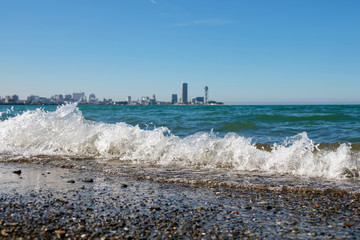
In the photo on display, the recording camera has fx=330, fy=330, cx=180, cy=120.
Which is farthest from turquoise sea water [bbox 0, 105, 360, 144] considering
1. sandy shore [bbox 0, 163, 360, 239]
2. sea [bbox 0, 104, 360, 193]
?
sandy shore [bbox 0, 163, 360, 239]

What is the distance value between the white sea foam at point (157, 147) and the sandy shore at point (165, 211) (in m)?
1.72

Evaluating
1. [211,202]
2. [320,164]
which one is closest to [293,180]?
[320,164]

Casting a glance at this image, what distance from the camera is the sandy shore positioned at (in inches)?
133

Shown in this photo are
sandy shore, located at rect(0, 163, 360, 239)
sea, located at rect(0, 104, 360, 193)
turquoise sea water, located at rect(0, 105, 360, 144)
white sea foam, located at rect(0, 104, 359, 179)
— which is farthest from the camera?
turquoise sea water, located at rect(0, 105, 360, 144)

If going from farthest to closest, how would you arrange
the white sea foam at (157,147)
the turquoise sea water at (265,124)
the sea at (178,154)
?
the turquoise sea water at (265,124) → the white sea foam at (157,147) → the sea at (178,154)

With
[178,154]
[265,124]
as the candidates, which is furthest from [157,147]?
[265,124]

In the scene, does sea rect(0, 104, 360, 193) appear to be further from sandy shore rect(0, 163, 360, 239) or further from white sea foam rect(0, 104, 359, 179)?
sandy shore rect(0, 163, 360, 239)

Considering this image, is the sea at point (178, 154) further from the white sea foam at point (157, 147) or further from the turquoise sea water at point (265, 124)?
the turquoise sea water at point (265, 124)

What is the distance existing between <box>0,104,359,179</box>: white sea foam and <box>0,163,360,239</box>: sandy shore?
1.72 meters

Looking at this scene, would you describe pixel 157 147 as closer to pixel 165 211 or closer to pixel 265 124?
pixel 165 211

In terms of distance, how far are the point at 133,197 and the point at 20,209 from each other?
4.84ft

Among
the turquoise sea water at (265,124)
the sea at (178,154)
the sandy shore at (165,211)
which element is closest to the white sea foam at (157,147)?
the sea at (178,154)

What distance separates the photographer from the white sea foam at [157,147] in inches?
268

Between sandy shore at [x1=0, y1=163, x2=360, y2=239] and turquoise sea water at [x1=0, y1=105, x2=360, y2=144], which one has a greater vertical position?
turquoise sea water at [x1=0, y1=105, x2=360, y2=144]
